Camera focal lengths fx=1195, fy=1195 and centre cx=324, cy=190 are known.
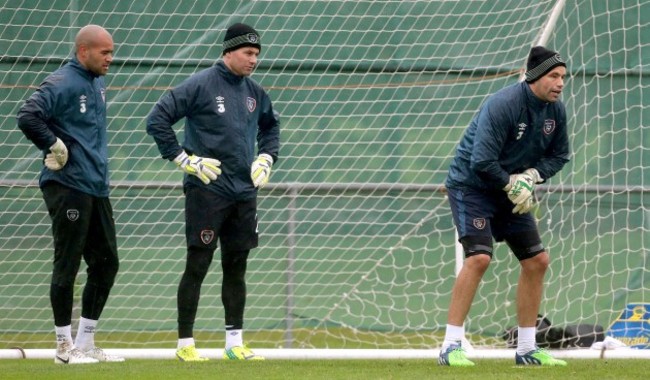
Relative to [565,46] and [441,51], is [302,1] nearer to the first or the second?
[441,51]

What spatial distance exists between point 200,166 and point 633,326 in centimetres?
423

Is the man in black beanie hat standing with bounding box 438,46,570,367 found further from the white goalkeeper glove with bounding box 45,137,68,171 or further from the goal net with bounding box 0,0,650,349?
the goal net with bounding box 0,0,650,349

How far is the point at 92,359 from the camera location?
7383mm

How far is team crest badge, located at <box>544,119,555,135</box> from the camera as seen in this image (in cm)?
707

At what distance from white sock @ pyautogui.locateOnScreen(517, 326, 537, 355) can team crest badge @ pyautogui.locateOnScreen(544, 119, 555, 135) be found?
1.18m

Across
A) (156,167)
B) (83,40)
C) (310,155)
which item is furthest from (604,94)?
(83,40)

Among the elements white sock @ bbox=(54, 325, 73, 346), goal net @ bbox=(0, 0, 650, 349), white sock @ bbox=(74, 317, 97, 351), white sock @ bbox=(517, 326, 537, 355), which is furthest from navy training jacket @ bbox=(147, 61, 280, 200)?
goal net @ bbox=(0, 0, 650, 349)

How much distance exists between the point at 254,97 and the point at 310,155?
2475 mm

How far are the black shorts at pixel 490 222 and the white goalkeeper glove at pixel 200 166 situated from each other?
146cm

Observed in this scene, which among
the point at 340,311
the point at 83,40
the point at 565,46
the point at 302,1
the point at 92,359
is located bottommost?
the point at 92,359

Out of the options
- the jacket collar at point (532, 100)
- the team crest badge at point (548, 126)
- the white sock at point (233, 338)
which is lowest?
the white sock at point (233, 338)

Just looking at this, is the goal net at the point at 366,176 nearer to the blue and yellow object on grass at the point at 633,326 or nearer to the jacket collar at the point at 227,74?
the blue and yellow object on grass at the point at 633,326

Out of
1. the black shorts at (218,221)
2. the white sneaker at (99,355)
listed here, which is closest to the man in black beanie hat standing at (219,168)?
the black shorts at (218,221)

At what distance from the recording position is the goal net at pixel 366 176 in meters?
9.88
